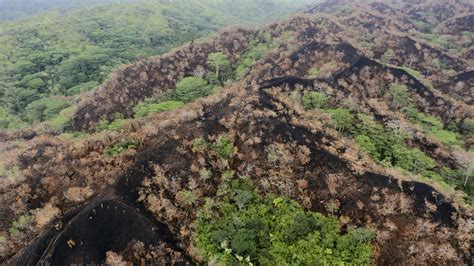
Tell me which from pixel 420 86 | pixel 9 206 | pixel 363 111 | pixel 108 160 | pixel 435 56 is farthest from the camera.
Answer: pixel 435 56

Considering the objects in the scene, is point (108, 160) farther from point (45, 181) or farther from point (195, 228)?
point (195, 228)

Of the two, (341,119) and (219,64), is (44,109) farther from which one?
(341,119)

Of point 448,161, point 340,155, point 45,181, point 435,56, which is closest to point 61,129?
point 45,181

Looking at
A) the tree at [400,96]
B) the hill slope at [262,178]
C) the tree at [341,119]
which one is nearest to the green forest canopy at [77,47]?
the hill slope at [262,178]

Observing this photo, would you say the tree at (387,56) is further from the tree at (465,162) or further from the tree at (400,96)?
the tree at (465,162)

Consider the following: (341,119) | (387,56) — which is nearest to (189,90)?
(341,119)

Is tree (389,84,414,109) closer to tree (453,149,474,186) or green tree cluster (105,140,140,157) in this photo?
tree (453,149,474,186)
